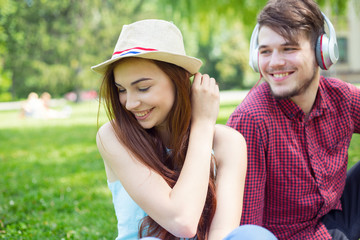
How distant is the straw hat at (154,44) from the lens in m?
1.82

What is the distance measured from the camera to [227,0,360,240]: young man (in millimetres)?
2164

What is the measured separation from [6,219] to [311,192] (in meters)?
2.74

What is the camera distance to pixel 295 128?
2.25 meters

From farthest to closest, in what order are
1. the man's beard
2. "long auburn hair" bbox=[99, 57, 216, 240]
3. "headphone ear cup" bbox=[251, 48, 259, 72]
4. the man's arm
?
"headphone ear cup" bbox=[251, 48, 259, 72], the man's beard, the man's arm, "long auburn hair" bbox=[99, 57, 216, 240]

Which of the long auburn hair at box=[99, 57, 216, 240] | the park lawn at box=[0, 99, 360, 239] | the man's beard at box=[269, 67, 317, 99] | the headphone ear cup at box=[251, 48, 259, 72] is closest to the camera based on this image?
the long auburn hair at box=[99, 57, 216, 240]

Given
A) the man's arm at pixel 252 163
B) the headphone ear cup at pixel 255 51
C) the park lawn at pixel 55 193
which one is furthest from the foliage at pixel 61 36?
the man's arm at pixel 252 163

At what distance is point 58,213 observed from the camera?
3855 millimetres

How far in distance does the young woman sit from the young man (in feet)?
0.94

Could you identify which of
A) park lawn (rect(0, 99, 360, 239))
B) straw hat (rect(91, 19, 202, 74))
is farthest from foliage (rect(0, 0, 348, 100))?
straw hat (rect(91, 19, 202, 74))

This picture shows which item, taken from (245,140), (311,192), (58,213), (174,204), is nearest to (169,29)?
(245,140)

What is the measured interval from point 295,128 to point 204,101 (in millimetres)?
630

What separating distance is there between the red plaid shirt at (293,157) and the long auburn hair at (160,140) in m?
0.35

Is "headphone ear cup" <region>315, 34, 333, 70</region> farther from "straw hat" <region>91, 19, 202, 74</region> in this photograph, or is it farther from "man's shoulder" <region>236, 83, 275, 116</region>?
"straw hat" <region>91, 19, 202, 74</region>

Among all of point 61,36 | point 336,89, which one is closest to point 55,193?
point 336,89
